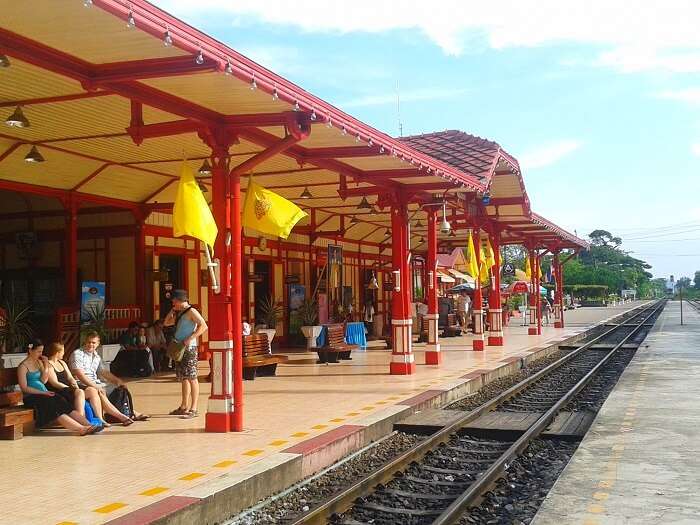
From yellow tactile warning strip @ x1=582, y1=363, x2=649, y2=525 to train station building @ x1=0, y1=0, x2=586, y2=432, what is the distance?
373 centimetres

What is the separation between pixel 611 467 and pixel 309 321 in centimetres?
1274

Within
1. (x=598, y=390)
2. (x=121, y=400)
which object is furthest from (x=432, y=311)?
(x=121, y=400)

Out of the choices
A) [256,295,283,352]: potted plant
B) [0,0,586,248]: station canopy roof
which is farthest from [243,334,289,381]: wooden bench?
[256,295,283,352]: potted plant

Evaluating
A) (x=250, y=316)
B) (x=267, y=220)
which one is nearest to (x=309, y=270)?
(x=250, y=316)

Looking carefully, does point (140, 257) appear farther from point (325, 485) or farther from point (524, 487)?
point (524, 487)

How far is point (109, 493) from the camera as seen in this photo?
561 centimetres

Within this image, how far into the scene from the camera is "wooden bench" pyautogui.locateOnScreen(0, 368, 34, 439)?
7.62 m

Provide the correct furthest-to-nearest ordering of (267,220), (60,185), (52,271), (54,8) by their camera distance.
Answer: (52,271) < (60,185) < (267,220) < (54,8)

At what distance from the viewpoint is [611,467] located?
6875 mm

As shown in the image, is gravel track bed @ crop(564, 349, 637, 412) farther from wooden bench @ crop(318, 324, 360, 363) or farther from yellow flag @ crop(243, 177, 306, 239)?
yellow flag @ crop(243, 177, 306, 239)

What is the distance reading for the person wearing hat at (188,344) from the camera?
28.4 feet

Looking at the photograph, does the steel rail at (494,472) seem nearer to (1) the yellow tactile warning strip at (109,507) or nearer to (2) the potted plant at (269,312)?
(1) the yellow tactile warning strip at (109,507)

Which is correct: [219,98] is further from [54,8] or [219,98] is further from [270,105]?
[54,8]

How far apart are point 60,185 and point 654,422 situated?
9872 millimetres
